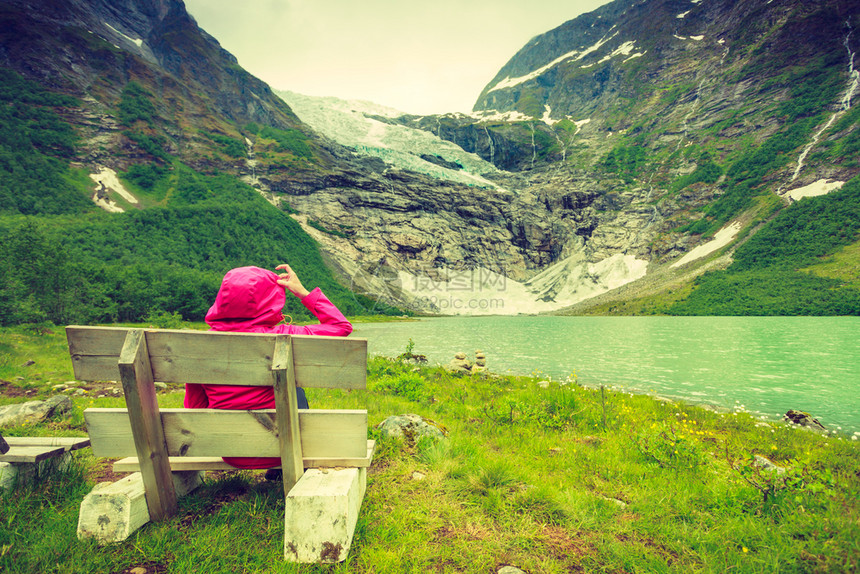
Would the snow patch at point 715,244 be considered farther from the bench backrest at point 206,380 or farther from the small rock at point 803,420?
the bench backrest at point 206,380

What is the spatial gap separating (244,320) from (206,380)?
64cm

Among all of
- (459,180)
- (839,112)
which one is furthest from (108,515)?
(459,180)

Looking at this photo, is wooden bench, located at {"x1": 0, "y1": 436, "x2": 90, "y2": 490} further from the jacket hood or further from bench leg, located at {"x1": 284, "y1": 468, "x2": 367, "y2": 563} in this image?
bench leg, located at {"x1": 284, "y1": 468, "x2": 367, "y2": 563}

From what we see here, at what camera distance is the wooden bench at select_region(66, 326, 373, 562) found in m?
2.79

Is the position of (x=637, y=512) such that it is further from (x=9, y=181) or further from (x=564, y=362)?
(x=9, y=181)

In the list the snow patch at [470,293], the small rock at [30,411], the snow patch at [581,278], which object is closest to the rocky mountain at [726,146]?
the snow patch at [581,278]

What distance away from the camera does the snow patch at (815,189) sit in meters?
106

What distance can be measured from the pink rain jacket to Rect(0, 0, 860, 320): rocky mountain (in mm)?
123441

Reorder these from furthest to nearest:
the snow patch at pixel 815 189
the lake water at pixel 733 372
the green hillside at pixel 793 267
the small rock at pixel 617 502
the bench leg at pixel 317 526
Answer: the snow patch at pixel 815 189
the green hillside at pixel 793 267
the lake water at pixel 733 372
the small rock at pixel 617 502
the bench leg at pixel 317 526

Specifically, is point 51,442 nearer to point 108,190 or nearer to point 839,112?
point 108,190

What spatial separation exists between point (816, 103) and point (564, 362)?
193423mm

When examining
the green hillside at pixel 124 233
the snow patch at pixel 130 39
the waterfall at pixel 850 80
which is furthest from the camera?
the snow patch at pixel 130 39

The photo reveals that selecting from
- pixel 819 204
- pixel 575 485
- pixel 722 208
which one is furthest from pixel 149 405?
pixel 722 208

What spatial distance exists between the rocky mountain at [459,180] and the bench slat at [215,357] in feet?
404
